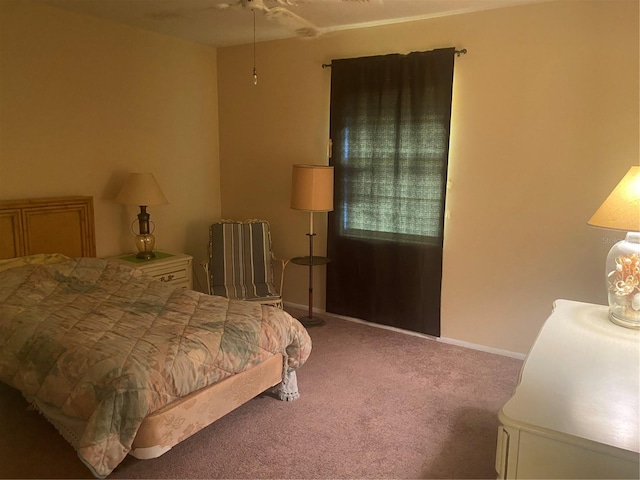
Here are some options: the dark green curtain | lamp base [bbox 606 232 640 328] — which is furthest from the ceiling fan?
lamp base [bbox 606 232 640 328]

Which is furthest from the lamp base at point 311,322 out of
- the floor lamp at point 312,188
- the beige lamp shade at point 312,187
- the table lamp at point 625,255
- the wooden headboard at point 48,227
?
the table lamp at point 625,255

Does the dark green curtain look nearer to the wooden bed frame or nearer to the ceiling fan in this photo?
the ceiling fan

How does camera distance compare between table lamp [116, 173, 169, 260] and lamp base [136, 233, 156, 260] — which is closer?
table lamp [116, 173, 169, 260]

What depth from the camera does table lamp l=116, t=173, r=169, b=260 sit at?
12.3 ft

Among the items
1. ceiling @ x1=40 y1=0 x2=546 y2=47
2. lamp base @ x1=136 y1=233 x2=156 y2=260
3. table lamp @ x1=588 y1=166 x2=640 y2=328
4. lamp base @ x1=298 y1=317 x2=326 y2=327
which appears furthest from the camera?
lamp base @ x1=298 y1=317 x2=326 y2=327

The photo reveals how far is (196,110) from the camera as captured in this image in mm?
4609

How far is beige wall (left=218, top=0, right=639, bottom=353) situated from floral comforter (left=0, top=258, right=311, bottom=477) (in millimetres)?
1586

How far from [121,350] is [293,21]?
9.02 ft

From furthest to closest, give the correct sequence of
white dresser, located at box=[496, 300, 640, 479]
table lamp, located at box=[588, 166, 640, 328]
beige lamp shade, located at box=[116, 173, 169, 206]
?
beige lamp shade, located at box=[116, 173, 169, 206] → table lamp, located at box=[588, 166, 640, 328] → white dresser, located at box=[496, 300, 640, 479]

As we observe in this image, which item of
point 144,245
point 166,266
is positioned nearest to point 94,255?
point 144,245

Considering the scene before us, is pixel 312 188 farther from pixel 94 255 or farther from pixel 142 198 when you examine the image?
pixel 94 255

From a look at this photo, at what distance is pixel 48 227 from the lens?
3.46 m

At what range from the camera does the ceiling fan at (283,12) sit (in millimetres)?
3006

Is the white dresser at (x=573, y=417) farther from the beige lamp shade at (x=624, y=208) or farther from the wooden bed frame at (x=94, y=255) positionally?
the wooden bed frame at (x=94, y=255)
